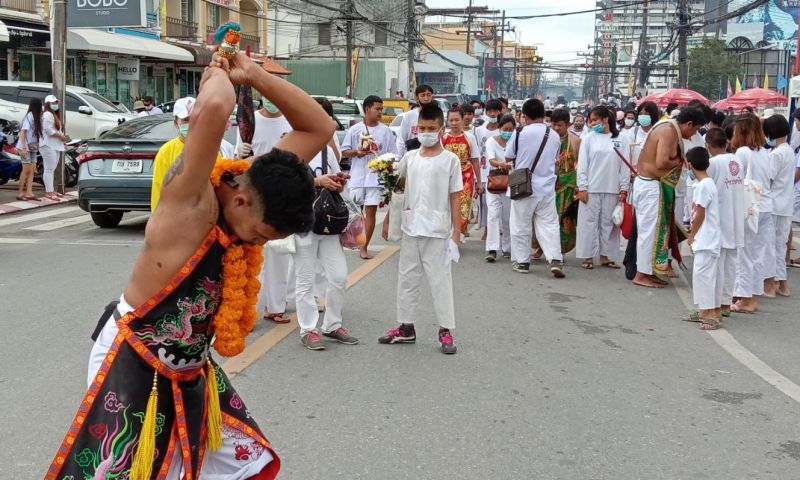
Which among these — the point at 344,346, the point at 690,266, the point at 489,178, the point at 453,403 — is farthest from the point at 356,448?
the point at 690,266

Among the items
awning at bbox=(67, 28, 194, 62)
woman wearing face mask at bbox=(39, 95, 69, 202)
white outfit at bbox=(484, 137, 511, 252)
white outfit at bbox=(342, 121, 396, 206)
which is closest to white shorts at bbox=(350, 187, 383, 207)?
white outfit at bbox=(342, 121, 396, 206)

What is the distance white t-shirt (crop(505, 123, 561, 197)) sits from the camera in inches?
387

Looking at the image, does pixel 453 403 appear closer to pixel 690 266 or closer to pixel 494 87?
pixel 690 266

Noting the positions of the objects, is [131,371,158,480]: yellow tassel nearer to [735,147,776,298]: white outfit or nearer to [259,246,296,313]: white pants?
[259,246,296,313]: white pants

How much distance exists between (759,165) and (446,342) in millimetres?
3920

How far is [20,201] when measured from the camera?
1502 centimetres

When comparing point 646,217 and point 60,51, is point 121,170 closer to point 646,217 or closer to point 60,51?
point 60,51

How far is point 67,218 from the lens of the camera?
1352 cm

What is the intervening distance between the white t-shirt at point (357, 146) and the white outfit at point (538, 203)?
170cm

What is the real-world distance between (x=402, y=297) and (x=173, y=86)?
1416 inches

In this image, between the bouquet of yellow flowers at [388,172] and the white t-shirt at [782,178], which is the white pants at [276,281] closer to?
the bouquet of yellow flowers at [388,172]

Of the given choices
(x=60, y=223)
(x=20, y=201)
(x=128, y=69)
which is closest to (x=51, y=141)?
(x=20, y=201)

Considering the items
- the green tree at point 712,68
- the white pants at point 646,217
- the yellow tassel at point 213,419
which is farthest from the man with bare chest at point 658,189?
the green tree at point 712,68

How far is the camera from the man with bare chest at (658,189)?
29.4 feet
